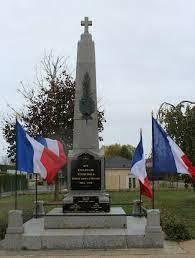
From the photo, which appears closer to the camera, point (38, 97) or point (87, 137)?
point (87, 137)

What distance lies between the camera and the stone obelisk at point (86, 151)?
14717 mm

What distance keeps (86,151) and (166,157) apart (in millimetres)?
2772

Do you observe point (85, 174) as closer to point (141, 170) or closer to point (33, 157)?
point (141, 170)

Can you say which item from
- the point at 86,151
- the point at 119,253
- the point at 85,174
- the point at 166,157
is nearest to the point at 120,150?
the point at 86,151

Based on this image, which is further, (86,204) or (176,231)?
(86,204)

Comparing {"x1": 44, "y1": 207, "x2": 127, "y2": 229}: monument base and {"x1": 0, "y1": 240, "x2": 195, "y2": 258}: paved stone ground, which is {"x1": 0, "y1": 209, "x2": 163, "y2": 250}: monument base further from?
{"x1": 44, "y1": 207, "x2": 127, "y2": 229}: monument base

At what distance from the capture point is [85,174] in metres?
15.1

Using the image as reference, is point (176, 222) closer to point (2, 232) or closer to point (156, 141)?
point (156, 141)

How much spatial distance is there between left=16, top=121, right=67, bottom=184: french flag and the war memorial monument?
926mm

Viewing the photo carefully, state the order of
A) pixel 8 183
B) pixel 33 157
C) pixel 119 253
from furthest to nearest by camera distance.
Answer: pixel 8 183 < pixel 33 157 < pixel 119 253

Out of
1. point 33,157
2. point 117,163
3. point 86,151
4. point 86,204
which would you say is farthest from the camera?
point 117,163

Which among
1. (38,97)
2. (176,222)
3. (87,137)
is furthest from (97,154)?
(38,97)

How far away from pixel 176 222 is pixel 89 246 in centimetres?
297

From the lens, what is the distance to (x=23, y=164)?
44.4 feet
